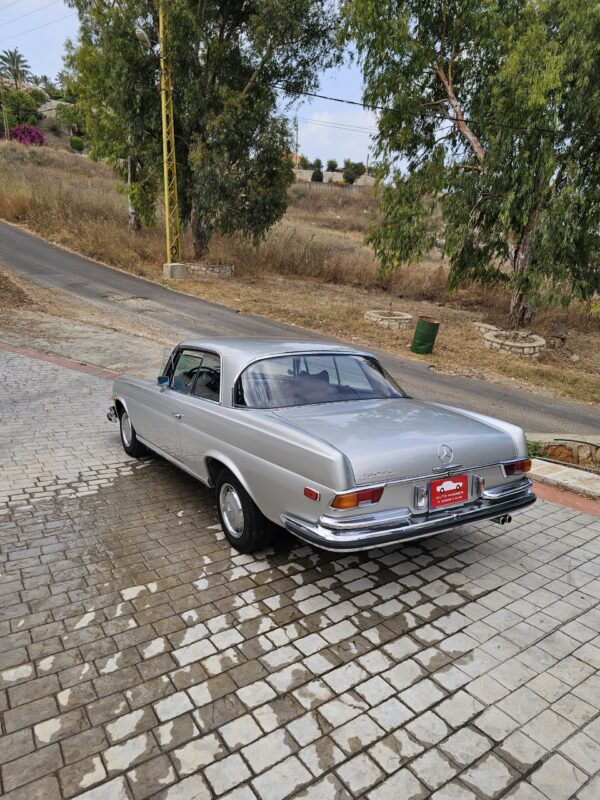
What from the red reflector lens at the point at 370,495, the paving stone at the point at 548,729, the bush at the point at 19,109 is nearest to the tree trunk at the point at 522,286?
the red reflector lens at the point at 370,495

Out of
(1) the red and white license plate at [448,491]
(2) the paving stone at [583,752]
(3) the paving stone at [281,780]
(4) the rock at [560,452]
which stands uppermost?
(1) the red and white license plate at [448,491]

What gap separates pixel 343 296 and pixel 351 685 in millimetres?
20330

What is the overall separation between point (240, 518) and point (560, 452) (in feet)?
15.4

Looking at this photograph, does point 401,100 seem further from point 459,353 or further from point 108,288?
point 108,288

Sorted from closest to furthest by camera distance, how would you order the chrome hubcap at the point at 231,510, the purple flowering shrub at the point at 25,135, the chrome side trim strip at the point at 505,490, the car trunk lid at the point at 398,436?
the car trunk lid at the point at 398,436 < the chrome side trim strip at the point at 505,490 < the chrome hubcap at the point at 231,510 < the purple flowering shrub at the point at 25,135

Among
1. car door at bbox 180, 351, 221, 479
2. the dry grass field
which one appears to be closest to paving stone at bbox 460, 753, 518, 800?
car door at bbox 180, 351, 221, 479

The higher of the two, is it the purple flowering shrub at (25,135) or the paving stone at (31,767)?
the purple flowering shrub at (25,135)

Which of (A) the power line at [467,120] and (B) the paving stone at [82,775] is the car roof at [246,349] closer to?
(B) the paving stone at [82,775]

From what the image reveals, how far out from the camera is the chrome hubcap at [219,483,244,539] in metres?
3.90

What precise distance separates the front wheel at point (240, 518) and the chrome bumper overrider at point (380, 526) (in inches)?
16.6

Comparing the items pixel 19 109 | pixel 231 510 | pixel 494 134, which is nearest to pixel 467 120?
pixel 494 134

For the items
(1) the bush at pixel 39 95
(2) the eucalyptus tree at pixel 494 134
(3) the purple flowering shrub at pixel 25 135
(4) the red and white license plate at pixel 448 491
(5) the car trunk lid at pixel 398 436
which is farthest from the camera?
(1) the bush at pixel 39 95

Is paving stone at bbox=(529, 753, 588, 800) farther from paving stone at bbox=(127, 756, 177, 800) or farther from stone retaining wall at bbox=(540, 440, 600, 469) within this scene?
stone retaining wall at bbox=(540, 440, 600, 469)

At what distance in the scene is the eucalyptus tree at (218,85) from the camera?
21062 mm
